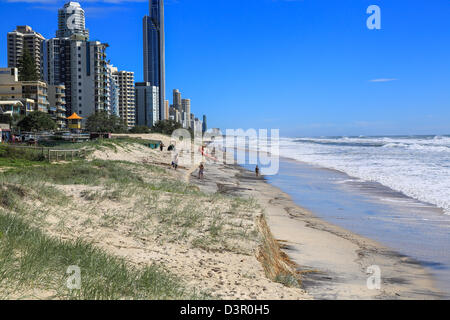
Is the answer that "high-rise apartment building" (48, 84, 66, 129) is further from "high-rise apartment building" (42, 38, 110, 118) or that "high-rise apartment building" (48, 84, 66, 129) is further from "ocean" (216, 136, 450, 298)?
"ocean" (216, 136, 450, 298)

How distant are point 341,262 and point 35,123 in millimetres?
59375

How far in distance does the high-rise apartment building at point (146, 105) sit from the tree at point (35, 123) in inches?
4784

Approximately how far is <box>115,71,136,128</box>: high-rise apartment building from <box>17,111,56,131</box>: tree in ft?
312

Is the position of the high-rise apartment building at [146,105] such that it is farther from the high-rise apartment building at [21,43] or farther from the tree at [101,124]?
the tree at [101,124]

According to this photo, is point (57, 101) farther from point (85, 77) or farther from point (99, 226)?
point (99, 226)

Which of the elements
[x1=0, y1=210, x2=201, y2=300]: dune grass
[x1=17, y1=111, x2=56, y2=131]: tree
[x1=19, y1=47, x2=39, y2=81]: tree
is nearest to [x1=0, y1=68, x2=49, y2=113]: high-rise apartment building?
[x1=19, y1=47, x2=39, y2=81]: tree

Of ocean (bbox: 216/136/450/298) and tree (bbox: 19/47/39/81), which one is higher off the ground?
tree (bbox: 19/47/39/81)

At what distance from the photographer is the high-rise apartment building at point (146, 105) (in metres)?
184

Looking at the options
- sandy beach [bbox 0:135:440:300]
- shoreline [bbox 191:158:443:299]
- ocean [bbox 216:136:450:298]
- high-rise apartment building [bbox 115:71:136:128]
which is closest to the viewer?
sandy beach [bbox 0:135:440:300]

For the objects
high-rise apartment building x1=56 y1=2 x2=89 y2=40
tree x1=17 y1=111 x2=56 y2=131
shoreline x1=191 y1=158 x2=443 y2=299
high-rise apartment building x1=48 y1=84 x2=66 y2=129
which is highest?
high-rise apartment building x1=56 y1=2 x2=89 y2=40

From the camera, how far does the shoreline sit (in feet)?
26.9

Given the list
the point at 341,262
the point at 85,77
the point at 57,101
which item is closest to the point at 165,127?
the point at 85,77

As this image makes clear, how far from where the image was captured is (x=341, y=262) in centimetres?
1028
